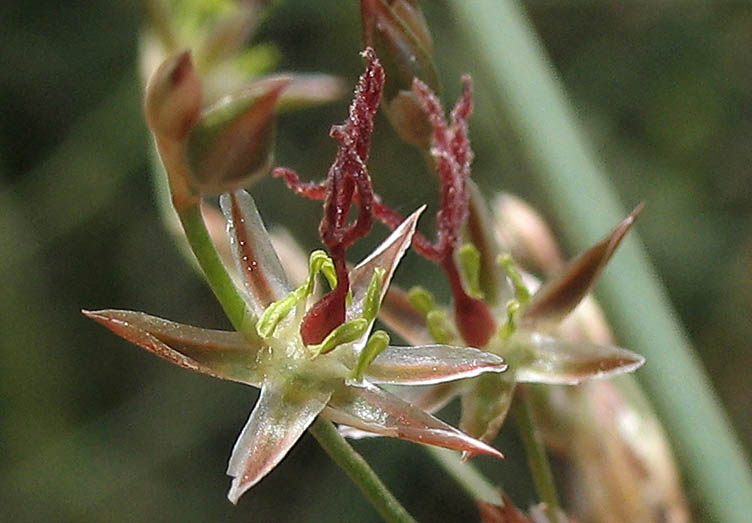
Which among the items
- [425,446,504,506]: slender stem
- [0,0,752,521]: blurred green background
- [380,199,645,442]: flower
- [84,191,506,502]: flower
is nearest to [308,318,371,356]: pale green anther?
[84,191,506,502]: flower

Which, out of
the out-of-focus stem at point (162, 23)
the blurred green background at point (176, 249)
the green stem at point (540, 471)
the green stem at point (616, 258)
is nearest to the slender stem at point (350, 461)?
the green stem at point (540, 471)

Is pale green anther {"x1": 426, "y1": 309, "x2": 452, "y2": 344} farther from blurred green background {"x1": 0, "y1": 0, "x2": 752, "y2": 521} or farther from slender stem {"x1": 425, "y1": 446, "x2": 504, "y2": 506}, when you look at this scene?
blurred green background {"x1": 0, "y1": 0, "x2": 752, "y2": 521}

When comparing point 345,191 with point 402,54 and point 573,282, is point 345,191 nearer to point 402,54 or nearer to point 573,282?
point 402,54

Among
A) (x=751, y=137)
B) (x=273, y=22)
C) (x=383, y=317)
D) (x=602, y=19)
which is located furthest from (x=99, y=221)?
(x=383, y=317)

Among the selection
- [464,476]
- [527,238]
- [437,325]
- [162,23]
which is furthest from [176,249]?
[437,325]

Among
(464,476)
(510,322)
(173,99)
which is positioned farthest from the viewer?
(464,476)

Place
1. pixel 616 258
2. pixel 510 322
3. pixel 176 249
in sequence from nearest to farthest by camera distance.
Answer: pixel 510 322 < pixel 616 258 < pixel 176 249

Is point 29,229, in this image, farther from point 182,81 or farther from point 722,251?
point 182,81
